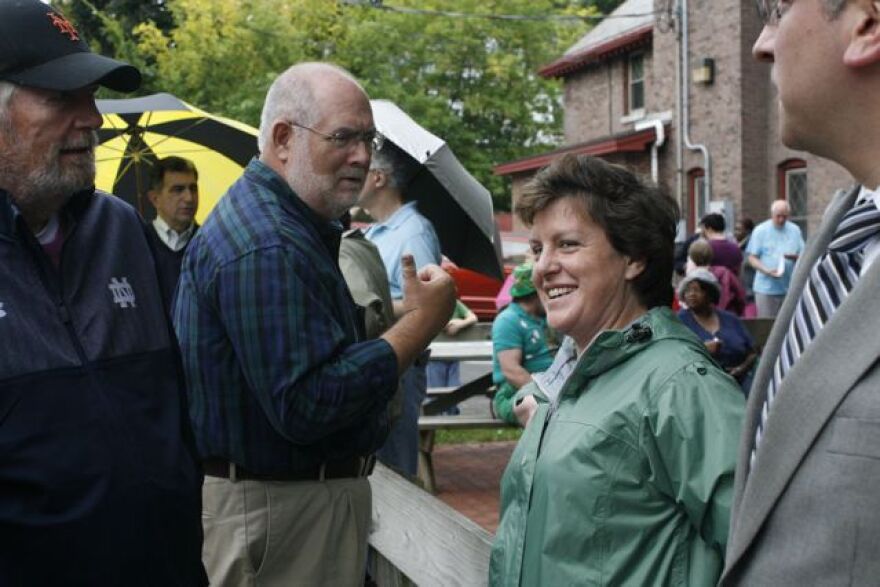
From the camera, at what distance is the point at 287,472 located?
280 centimetres

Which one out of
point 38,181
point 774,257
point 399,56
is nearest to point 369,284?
point 38,181

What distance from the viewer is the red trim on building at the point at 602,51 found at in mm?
25359

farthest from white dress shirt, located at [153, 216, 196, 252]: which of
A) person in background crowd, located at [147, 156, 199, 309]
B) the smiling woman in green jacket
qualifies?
the smiling woman in green jacket

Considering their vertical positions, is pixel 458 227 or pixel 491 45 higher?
pixel 491 45

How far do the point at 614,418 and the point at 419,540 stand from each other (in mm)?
1312

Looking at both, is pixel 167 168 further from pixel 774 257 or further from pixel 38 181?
pixel 774 257

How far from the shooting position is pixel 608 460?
6.94 ft

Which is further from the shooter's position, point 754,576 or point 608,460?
point 608,460

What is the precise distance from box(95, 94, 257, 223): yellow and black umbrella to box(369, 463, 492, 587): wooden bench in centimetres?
449

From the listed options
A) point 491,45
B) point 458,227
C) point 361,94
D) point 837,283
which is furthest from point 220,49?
point 837,283

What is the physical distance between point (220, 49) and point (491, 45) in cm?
1154

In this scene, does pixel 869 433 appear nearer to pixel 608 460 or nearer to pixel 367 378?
pixel 608 460

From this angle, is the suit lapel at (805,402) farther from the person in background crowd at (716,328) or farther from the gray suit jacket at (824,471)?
the person in background crowd at (716,328)

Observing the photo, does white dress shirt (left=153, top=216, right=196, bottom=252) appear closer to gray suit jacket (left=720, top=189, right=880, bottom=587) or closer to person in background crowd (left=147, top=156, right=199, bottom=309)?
person in background crowd (left=147, top=156, right=199, bottom=309)
